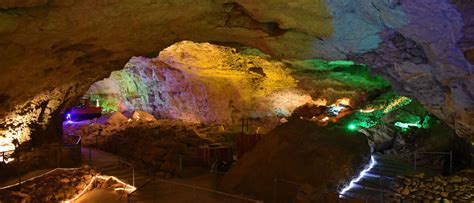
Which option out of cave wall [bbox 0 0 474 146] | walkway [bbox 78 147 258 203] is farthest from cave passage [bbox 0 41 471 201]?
cave wall [bbox 0 0 474 146]

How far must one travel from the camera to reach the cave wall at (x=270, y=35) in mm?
6324

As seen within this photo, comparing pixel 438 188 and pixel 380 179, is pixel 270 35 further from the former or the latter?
pixel 438 188

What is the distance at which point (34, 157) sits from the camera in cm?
1220

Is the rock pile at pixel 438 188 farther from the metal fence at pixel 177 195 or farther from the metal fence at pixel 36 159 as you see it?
the metal fence at pixel 36 159

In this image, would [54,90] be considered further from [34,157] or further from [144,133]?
[144,133]

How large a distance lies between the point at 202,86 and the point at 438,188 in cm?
1591

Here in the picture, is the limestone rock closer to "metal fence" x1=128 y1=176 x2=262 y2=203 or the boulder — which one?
the boulder

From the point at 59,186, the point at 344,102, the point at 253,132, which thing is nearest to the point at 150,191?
the point at 59,186

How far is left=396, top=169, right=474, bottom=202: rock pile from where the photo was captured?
29.0ft

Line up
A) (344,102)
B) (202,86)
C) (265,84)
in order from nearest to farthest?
(344,102) < (265,84) < (202,86)

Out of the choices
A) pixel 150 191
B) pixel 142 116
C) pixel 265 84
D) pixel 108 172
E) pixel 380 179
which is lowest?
pixel 142 116

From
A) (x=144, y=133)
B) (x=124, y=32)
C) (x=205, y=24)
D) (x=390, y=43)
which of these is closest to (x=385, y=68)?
(x=390, y=43)

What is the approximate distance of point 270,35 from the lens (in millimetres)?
9484

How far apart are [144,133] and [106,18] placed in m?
12.8
